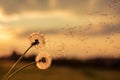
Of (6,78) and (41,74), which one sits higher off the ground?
(6,78)

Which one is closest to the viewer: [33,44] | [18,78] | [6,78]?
[33,44]

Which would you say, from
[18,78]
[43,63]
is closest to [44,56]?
[43,63]

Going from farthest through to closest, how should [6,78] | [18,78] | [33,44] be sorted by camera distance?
[18,78], [6,78], [33,44]

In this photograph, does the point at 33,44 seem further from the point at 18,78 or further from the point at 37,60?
the point at 18,78

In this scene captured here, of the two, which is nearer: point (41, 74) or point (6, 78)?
point (6, 78)

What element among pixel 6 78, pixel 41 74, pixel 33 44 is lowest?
pixel 41 74

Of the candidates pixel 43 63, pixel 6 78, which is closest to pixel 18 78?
pixel 6 78

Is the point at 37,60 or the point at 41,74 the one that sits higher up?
the point at 37,60

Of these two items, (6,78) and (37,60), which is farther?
(6,78)

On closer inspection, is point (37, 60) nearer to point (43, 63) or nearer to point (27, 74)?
point (43, 63)
